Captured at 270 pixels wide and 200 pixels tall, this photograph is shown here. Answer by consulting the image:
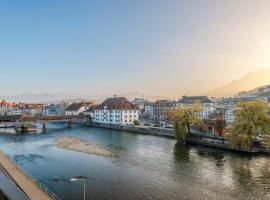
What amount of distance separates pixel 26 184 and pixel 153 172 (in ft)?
63.6

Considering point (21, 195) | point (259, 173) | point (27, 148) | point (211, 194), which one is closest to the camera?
point (21, 195)

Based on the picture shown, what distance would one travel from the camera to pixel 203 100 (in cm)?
17375

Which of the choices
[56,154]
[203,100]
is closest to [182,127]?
[56,154]

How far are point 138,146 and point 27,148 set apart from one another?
25.2 meters

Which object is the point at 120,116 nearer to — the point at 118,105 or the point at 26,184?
the point at 118,105

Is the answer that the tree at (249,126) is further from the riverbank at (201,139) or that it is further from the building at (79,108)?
the building at (79,108)

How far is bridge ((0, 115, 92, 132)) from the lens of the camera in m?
120

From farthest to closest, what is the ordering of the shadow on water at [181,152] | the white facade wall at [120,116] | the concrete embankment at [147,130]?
the white facade wall at [120,116] → the concrete embankment at [147,130] → the shadow on water at [181,152]

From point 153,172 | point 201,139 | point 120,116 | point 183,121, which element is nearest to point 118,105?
point 120,116

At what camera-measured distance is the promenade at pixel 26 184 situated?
106 ft

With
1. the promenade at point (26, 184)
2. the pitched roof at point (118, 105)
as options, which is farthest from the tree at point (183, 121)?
the pitched roof at point (118, 105)

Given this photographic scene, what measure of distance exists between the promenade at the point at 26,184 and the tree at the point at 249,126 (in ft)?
135

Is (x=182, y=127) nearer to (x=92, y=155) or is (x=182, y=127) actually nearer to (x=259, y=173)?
(x=92, y=155)

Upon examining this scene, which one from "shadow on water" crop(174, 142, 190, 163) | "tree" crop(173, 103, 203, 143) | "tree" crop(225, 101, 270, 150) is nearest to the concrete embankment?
"tree" crop(173, 103, 203, 143)
